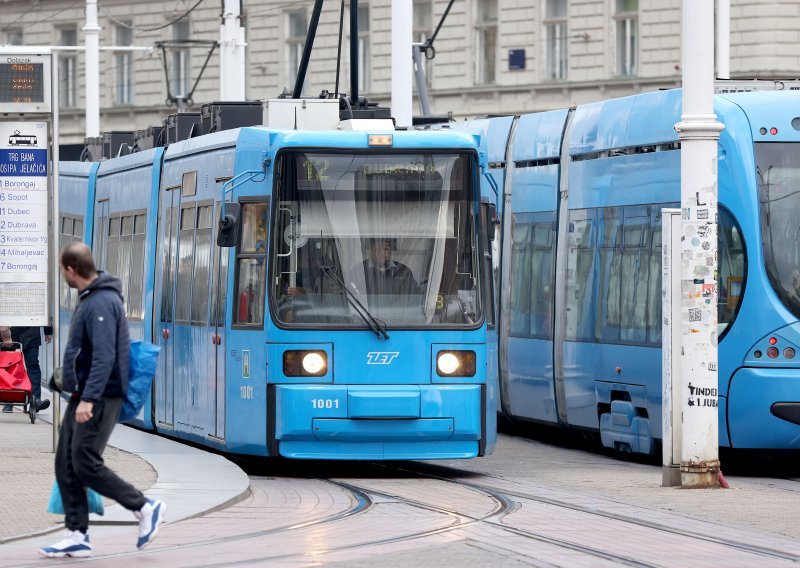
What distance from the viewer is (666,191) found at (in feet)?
52.4

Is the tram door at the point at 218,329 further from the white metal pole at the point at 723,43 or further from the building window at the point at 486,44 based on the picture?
the building window at the point at 486,44

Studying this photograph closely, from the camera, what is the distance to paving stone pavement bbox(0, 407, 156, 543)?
11.2m

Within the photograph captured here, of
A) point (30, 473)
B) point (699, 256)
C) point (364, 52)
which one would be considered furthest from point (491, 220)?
point (364, 52)

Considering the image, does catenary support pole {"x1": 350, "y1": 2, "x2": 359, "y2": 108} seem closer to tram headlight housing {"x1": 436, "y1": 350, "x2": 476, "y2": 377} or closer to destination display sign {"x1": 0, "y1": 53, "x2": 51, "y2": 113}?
destination display sign {"x1": 0, "y1": 53, "x2": 51, "y2": 113}

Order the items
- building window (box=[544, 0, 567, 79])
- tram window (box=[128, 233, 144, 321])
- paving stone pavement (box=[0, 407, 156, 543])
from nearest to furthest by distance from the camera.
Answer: paving stone pavement (box=[0, 407, 156, 543]) → tram window (box=[128, 233, 144, 321]) → building window (box=[544, 0, 567, 79])

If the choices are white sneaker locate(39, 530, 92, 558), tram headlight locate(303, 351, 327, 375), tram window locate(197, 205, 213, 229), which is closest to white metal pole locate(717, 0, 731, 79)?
tram window locate(197, 205, 213, 229)

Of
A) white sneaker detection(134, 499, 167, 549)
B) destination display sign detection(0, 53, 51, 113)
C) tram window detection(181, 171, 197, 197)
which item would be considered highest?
destination display sign detection(0, 53, 51, 113)

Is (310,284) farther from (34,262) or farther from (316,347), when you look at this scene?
(34,262)

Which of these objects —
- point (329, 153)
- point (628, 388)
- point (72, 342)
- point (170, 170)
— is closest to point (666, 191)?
point (628, 388)

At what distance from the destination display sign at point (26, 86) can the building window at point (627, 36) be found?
33.4m

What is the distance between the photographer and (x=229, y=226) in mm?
14578

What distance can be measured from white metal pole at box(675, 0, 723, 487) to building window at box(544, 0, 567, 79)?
Result: 34906mm

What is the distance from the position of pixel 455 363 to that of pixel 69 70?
161 ft

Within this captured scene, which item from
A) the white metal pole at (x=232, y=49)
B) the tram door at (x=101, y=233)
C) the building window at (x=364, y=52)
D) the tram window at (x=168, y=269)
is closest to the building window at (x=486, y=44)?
the building window at (x=364, y=52)
